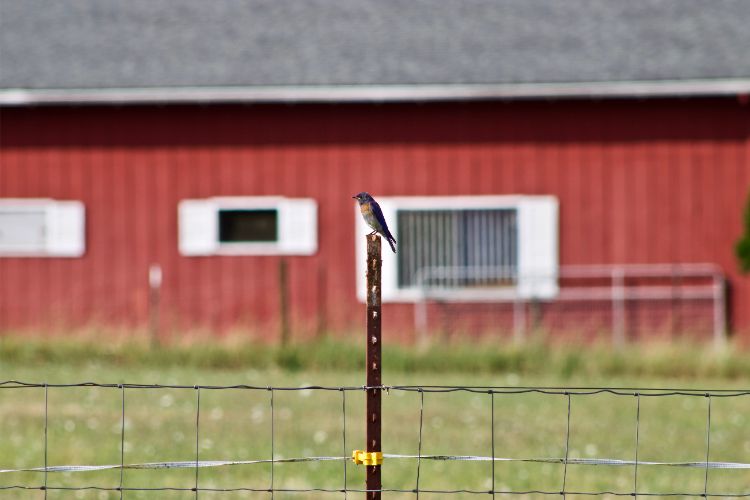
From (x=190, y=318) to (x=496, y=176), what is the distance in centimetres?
448

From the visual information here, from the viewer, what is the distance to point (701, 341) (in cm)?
1980

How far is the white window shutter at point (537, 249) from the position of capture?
20.1 meters

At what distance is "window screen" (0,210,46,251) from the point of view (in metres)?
20.8

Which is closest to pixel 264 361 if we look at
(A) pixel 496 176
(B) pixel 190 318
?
(B) pixel 190 318

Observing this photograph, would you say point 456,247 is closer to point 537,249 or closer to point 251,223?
point 537,249

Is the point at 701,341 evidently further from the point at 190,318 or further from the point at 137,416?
the point at 137,416

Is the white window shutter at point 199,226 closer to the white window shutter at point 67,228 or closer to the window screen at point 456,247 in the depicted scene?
the white window shutter at point 67,228

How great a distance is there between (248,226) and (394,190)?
2.03m

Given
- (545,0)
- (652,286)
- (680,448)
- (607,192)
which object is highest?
(545,0)

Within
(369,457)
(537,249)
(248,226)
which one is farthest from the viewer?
(248,226)

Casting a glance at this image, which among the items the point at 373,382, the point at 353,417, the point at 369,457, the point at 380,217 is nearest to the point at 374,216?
the point at 380,217

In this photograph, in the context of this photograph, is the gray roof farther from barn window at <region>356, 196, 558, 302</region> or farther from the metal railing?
the metal railing

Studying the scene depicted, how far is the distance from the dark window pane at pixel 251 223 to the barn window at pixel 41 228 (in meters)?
1.92

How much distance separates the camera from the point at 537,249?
792 inches
